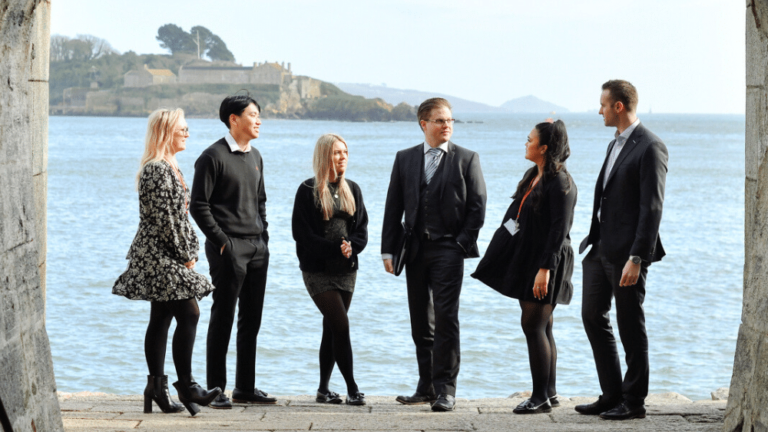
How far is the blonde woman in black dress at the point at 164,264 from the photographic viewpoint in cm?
445

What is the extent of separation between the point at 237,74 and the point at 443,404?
12677 cm

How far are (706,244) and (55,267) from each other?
16673mm

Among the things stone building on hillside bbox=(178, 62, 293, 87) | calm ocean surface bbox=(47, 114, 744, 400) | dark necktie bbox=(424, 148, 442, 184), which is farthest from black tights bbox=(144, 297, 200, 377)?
stone building on hillside bbox=(178, 62, 293, 87)

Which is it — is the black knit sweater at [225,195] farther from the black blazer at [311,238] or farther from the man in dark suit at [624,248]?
the man in dark suit at [624,248]

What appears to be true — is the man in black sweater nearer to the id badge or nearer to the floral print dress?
the floral print dress

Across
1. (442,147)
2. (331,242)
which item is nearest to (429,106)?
(442,147)

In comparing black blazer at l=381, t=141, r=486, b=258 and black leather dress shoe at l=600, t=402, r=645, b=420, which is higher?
black blazer at l=381, t=141, r=486, b=258

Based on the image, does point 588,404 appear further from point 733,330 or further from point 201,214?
point 733,330

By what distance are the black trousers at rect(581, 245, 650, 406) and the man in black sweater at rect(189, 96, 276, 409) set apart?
197cm

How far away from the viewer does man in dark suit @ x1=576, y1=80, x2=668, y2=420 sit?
175 inches

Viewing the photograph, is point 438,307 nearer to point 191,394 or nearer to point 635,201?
point 635,201

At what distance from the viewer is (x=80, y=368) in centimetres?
1134

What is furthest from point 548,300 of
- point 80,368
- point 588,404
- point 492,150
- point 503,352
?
point 492,150

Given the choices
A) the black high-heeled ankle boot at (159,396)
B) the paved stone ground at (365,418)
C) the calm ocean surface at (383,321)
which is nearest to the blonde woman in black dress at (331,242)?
the paved stone ground at (365,418)
